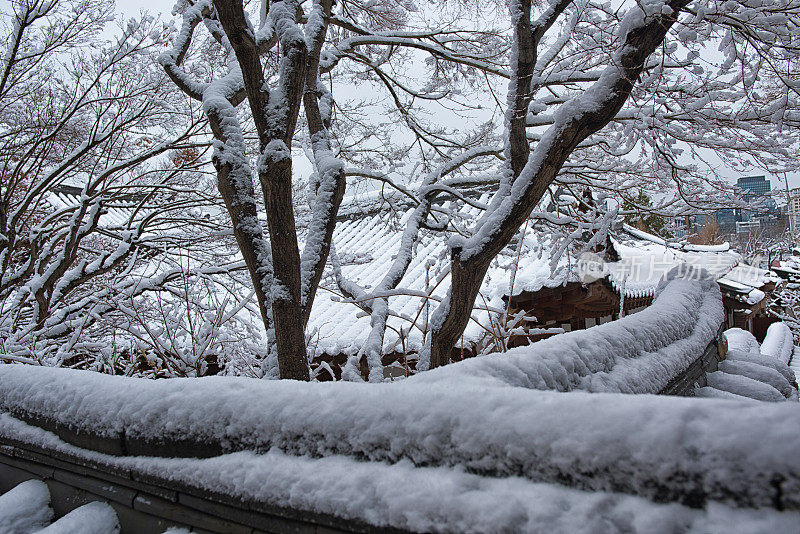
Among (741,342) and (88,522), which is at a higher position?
(88,522)

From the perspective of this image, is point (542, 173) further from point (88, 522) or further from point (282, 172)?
point (88, 522)

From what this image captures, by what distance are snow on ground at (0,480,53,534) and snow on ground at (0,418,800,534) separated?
0.61 m

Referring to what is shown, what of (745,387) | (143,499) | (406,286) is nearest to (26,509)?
(143,499)

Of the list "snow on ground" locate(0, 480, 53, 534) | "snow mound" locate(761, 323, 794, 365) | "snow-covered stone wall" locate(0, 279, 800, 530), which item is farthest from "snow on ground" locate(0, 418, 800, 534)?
"snow mound" locate(761, 323, 794, 365)

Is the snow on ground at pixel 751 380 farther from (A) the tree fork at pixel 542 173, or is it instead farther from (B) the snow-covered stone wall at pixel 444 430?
(B) the snow-covered stone wall at pixel 444 430

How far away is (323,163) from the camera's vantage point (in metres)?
3.42

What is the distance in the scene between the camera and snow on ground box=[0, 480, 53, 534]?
50.6 inches

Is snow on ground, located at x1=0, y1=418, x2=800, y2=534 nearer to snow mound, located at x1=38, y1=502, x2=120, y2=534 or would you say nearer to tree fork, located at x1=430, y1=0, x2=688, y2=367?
snow mound, located at x1=38, y1=502, x2=120, y2=534

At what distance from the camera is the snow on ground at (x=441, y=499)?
602mm

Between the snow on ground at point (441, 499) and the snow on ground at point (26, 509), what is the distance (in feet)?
1.99

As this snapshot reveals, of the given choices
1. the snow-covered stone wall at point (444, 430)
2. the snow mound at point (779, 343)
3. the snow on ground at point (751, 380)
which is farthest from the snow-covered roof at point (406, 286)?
the snow mound at point (779, 343)

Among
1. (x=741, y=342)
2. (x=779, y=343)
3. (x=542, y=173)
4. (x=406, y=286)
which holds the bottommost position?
(x=779, y=343)

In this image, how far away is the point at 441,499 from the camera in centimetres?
75

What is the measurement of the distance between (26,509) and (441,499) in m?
1.30
